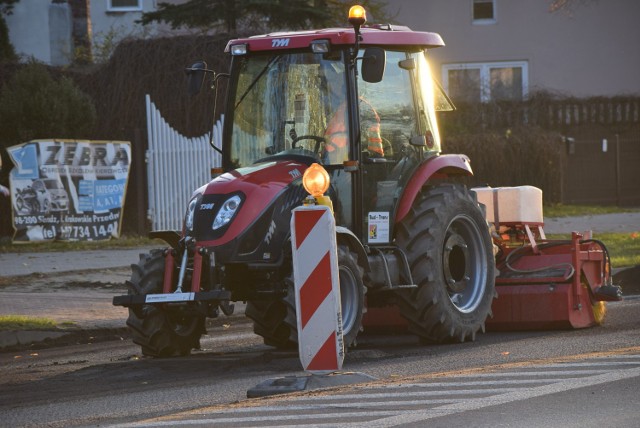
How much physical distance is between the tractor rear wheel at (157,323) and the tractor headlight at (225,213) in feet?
1.66

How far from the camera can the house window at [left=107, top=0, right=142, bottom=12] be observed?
38594mm

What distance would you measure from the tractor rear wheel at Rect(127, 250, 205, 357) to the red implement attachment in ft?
9.94

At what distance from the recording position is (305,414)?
783 cm

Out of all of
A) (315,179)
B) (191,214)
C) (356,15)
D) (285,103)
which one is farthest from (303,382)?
(285,103)

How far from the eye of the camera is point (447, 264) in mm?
12734

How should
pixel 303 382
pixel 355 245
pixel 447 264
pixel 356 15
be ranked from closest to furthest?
pixel 303 382, pixel 356 15, pixel 355 245, pixel 447 264

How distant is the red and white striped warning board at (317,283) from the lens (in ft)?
30.6

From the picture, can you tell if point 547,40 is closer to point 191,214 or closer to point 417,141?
point 417,141

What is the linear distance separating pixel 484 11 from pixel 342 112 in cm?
2836

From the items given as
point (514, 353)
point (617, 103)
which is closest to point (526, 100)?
point (617, 103)

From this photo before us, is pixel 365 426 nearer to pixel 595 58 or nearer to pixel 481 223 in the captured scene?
pixel 481 223

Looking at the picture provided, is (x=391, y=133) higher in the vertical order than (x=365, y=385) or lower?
higher

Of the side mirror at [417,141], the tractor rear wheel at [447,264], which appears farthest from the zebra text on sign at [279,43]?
the tractor rear wheel at [447,264]

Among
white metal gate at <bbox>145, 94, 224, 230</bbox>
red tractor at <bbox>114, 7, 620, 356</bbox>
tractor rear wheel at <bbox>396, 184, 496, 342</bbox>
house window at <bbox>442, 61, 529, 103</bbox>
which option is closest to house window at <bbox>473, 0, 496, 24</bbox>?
house window at <bbox>442, 61, 529, 103</bbox>
